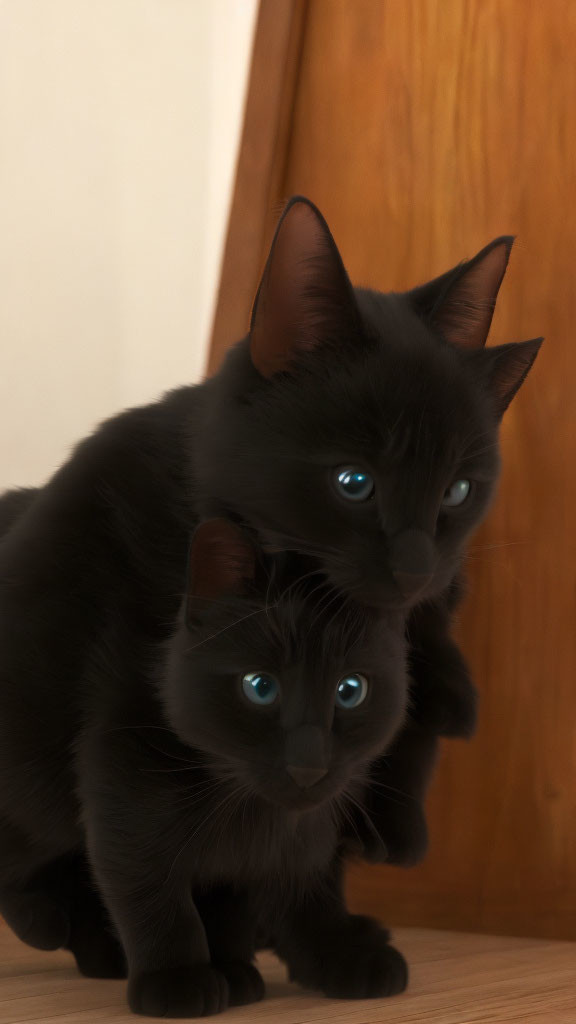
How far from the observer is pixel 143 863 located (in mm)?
801

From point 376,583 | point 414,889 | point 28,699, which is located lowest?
point 414,889

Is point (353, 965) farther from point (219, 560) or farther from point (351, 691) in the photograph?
point (219, 560)

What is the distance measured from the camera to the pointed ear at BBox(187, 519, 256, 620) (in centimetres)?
78

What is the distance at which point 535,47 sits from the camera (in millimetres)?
1099

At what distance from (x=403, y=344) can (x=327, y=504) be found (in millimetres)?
143

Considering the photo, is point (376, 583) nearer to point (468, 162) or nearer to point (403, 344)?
point (403, 344)

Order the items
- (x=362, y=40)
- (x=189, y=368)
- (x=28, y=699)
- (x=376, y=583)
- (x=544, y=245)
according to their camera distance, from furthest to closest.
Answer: (x=189, y=368), (x=362, y=40), (x=544, y=245), (x=28, y=699), (x=376, y=583)

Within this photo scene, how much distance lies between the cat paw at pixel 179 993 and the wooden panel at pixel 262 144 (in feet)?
2.56

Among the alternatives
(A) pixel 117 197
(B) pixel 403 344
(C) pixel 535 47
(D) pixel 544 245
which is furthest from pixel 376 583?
(A) pixel 117 197

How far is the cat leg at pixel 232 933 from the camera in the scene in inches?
33.1

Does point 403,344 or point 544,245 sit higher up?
point 544,245

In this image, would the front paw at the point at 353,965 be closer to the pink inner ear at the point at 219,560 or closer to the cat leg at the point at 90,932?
the cat leg at the point at 90,932

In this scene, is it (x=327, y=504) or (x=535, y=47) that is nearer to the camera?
(x=327, y=504)

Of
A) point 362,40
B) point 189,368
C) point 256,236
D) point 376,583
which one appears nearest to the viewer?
point 376,583
